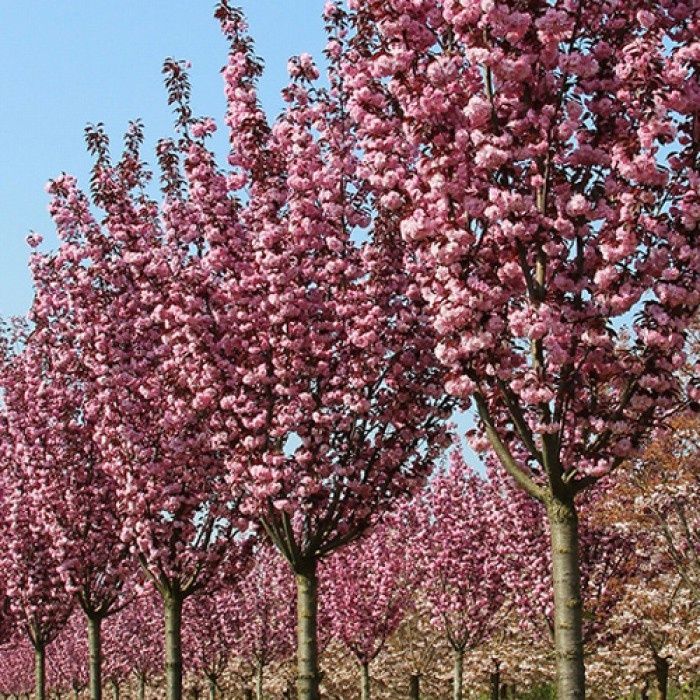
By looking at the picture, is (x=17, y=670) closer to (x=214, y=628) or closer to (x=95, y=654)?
(x=214, y=628)

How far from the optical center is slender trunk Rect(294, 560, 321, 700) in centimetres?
1407

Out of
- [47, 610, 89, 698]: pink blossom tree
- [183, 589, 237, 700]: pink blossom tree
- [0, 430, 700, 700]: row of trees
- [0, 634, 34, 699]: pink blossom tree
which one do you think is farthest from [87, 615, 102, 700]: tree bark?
[0, 634, 34, 699]: pink blossom tree

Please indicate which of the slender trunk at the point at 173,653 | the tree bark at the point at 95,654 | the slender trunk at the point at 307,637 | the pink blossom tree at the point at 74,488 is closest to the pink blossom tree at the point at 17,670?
the tree bark at the point at 95,654

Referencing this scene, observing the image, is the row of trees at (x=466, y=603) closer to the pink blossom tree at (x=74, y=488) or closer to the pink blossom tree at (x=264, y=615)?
the pink blossom tree at (x=264, y=615)

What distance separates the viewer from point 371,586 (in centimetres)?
3144

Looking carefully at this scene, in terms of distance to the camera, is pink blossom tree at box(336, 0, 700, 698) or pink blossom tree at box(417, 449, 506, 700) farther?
pink blossom tree at box(417, 449, 506, 700)

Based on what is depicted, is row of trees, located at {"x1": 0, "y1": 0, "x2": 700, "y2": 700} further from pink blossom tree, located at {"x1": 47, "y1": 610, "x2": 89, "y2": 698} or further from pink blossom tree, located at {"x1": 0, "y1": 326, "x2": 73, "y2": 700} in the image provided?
pink blossom tree, located at {"x1": 47, "y1": 610, "x2": 89, "y2": 698}

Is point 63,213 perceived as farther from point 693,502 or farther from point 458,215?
point 693,502

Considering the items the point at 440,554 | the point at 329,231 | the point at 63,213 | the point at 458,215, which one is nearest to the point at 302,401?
the point at 329,231

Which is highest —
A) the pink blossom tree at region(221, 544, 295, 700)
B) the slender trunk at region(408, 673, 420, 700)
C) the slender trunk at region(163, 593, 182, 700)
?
the pink blossom tree at region(221, 544, 295, 700)

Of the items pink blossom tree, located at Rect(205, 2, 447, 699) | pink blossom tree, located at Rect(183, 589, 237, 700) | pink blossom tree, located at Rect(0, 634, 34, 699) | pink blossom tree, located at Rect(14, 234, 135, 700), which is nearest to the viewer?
pink blossom tree, located at Rect(205, 2, 447, 699)

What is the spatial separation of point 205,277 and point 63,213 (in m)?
5.49

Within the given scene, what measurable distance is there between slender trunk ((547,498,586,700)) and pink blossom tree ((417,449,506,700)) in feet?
50.5

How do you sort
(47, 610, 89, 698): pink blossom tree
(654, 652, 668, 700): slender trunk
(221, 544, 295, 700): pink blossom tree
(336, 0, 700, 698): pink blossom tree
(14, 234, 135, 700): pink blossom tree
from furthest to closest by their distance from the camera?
(47, 610, 89, 698): pink blossom tree < (221, 544, 295, 700): pink blossom tree < (654, 652, 668, 700): slender trunk < (14, 234, 135, 700): pink blossom tree < (336, 0, 700, 698): pink blossom tree
